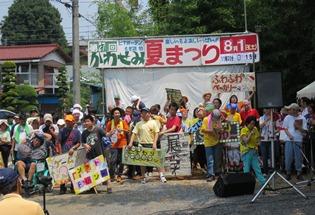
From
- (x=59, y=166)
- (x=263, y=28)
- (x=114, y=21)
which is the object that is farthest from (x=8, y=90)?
(x=59, y=166)

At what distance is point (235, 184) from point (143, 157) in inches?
130

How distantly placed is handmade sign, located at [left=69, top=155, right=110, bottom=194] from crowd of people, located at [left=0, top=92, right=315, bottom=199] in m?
0.19

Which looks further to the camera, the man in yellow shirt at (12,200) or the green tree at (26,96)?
the green tree at (26,96)

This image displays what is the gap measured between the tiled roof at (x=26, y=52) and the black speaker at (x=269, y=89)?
44.4 metres

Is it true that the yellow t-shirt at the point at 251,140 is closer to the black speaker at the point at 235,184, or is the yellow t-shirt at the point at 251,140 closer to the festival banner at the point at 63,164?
the black speaker at the point at 235,184

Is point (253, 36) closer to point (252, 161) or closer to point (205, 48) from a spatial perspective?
point (205, 48)

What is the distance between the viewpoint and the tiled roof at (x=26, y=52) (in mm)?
52781

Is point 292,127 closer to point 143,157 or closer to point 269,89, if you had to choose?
point 269,89

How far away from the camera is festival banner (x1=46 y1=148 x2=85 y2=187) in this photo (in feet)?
39.9

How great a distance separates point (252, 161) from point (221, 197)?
105 centimetres

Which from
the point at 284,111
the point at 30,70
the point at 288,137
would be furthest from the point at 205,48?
the point at 30,70

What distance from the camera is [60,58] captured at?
5850cm

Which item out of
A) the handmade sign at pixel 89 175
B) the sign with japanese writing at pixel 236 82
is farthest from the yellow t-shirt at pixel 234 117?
the handmade sign at pixel 89 175

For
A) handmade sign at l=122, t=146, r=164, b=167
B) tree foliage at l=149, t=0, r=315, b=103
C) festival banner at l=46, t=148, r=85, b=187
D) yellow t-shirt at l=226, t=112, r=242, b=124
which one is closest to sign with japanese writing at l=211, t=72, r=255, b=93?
yellow t-shirt at l=226, t=112, r=242, b=124
